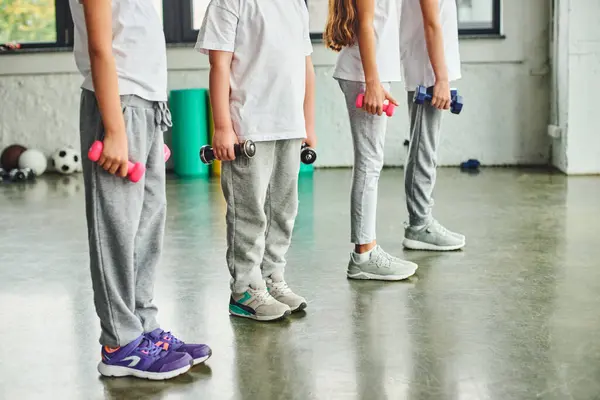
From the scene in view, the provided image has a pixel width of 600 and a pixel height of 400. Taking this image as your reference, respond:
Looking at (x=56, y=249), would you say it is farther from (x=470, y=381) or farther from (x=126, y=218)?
(x=470, y=381)

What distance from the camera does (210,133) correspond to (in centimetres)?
743

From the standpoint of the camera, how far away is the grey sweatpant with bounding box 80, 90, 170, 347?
2311 mm

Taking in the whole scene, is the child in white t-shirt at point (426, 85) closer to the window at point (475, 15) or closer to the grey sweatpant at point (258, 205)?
the grey sweatpant at point (258, 205)

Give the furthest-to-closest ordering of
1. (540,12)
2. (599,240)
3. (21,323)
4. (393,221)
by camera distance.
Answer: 1. (540,12)
2. (393,221)
3. (599,240)
4. (21,323)

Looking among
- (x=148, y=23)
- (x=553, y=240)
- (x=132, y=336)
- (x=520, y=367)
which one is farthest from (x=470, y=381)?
(x=553, y=240)

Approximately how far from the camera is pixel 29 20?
7.65 metres

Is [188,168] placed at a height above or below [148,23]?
below

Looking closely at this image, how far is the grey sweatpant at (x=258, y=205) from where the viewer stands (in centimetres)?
284

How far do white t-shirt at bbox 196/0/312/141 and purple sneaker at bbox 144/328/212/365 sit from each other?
62cm

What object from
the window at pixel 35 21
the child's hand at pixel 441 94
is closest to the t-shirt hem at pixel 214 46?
the child's hand at pixel 441 94

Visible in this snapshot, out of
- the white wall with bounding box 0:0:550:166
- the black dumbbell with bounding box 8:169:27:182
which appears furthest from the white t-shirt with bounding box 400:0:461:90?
the black dumbbell with bounding box 8:169:27:182

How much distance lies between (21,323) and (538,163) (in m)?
5.18

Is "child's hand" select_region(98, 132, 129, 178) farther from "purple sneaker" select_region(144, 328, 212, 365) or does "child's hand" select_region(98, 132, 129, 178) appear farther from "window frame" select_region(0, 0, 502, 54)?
"window frame" select_region(0, 0, 502, 54)

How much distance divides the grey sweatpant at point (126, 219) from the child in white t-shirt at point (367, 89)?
104cm
